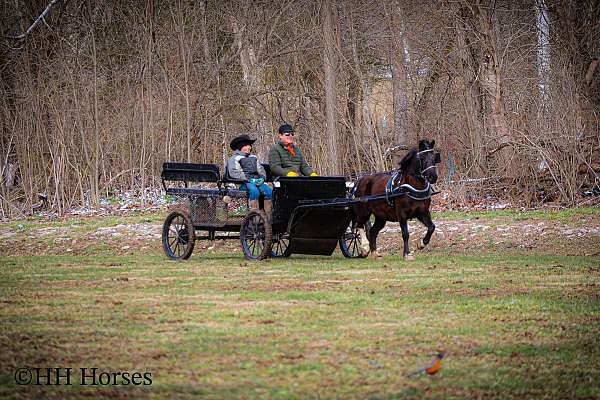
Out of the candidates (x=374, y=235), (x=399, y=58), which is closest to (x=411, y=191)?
(x=374, y=235)

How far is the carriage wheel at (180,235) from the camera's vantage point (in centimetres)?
1709

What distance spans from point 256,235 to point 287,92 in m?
12.2

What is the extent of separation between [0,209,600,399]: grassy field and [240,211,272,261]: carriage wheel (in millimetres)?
1183

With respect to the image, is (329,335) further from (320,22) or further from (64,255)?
(320,22)

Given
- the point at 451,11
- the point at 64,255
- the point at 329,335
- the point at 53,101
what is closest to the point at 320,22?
the point at 451,11

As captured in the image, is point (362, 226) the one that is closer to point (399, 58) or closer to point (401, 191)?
point (401, 191)

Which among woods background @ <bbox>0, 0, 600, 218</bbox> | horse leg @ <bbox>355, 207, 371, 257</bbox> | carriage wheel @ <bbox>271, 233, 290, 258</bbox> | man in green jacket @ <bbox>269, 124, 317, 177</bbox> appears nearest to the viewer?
carriage wheel @ <bbox>271, 233, 290, 258</bbox>

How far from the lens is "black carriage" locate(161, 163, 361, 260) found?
54.2ft

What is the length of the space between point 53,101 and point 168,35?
3649 millimetres

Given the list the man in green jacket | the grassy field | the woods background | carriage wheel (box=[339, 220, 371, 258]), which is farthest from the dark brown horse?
the woods background

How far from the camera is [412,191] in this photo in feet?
53.8

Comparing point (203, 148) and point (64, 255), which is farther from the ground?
point (203, 148)

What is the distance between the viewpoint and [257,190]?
16922 mm

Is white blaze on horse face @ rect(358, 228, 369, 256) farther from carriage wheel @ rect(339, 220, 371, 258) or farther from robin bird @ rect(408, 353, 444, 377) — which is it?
robin bird @ rect(408, 353, 444, 377)
